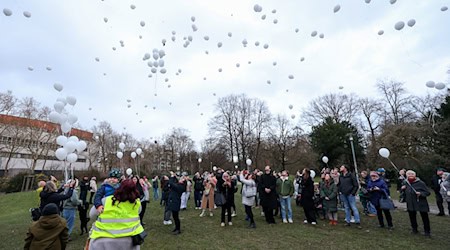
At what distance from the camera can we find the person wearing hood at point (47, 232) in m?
3.17

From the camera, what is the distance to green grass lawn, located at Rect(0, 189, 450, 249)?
5562 mm

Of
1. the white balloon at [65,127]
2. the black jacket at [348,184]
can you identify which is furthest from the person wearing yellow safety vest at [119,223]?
the black jacket at [348,184]

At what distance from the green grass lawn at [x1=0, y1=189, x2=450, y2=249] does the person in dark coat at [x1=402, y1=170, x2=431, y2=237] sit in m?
0.34

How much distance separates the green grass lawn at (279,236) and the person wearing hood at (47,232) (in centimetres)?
272

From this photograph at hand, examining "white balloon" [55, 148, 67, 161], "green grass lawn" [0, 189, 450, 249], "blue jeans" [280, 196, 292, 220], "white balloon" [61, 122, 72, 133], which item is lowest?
"green grass lawn" [0, 189, 450, 249]

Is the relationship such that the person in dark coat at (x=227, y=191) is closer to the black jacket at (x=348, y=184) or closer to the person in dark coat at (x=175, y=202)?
the person in dark coat at (x=175, y=202)

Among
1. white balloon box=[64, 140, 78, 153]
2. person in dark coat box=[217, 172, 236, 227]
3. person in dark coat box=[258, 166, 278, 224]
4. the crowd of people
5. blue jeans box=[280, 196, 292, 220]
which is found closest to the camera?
the crowd of people

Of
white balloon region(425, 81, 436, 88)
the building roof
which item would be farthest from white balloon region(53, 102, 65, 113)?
the building roof

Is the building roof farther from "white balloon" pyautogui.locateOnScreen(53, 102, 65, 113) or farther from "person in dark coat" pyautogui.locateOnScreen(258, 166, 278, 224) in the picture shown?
"person in dark coat" pyautogui.locateOnScreen(258, 166, 278, 224)

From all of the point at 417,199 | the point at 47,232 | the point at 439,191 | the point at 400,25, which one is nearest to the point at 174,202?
the point at 47,232

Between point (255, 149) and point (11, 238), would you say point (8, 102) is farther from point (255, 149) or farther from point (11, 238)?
point (255, 149)

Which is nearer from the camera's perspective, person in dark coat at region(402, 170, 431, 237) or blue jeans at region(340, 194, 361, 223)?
person in dark coat at region(402, 170, 431, 237)

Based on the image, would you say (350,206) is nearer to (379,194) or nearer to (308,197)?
(379,194)

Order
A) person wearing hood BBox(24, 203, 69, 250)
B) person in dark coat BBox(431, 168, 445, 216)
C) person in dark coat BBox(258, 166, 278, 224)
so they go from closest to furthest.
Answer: person wearing hood BBox(24, 203, 69, 250)
person in dark coat BBox(258, 166, 278, 224)
person in dark coat BBox(431, 168, 445, 216)
